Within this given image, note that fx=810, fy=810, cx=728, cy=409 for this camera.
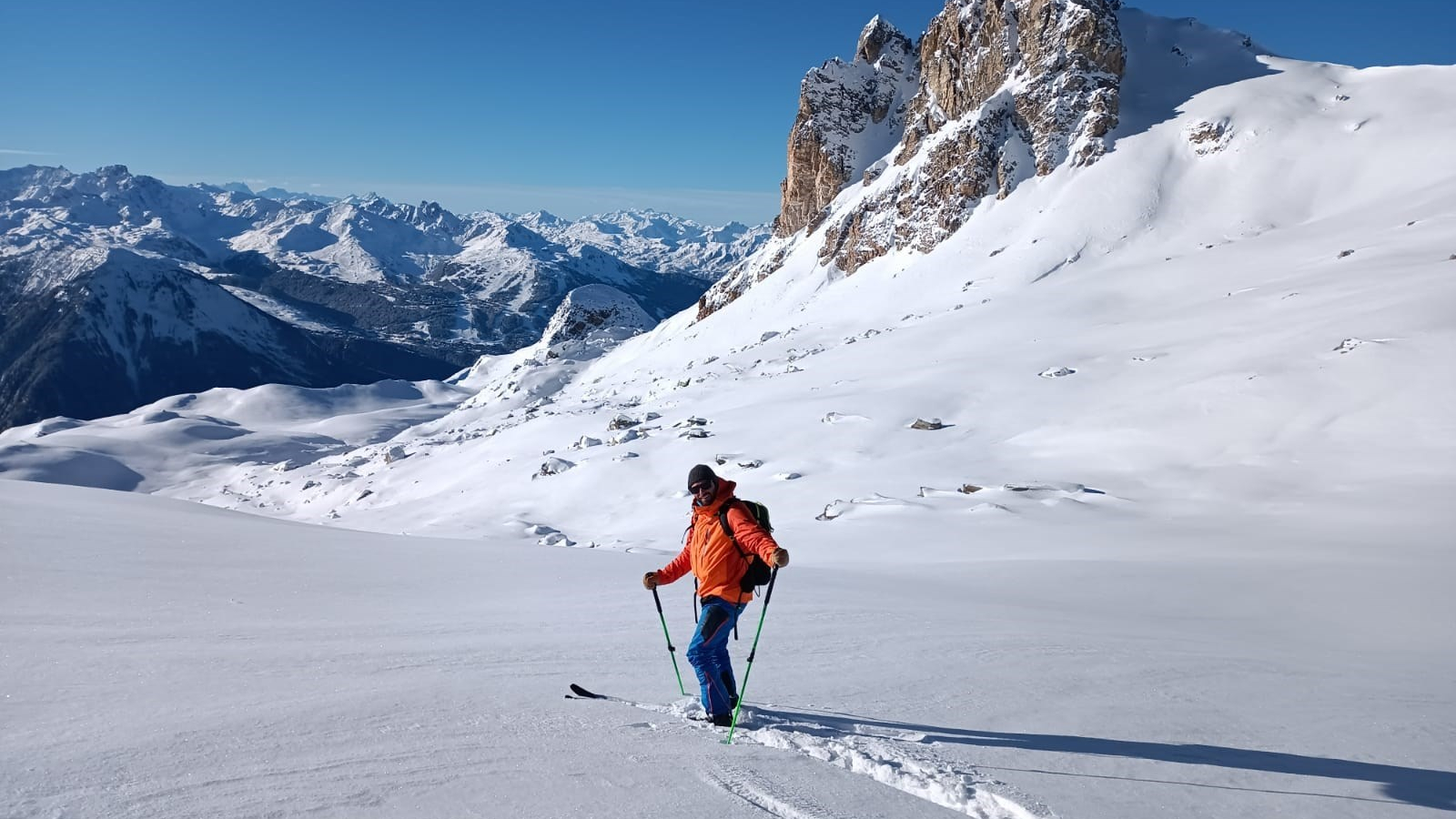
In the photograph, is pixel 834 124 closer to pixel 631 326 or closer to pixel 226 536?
pixel 631 326

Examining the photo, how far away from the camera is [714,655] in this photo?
17.8 ft

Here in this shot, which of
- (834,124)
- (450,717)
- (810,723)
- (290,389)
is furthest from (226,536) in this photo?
(290,389)

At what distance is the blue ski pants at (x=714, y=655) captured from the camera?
5.30 m

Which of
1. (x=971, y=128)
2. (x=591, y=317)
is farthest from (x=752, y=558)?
(x=591, y=317)

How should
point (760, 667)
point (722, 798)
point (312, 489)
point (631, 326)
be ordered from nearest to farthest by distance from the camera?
point (722, 798)
point (760, 667)
point (312, 489)
point (631, 326)

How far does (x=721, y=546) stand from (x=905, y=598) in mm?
4922

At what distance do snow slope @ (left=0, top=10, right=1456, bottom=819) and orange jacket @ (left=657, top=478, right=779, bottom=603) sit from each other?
0.85 meters

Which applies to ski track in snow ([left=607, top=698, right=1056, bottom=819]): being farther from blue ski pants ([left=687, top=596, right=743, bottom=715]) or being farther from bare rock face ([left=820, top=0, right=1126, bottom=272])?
bare rock face ([left=820, top=0, right=1126, bottom=272])

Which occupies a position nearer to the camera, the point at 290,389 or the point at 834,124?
the point at 834,124

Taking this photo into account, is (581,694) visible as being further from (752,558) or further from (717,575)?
(752,558)

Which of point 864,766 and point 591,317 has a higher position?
point 591,317

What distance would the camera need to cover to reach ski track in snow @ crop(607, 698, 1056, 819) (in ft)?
13.5

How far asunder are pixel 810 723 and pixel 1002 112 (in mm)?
70117

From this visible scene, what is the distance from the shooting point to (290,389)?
13538 centimetres
